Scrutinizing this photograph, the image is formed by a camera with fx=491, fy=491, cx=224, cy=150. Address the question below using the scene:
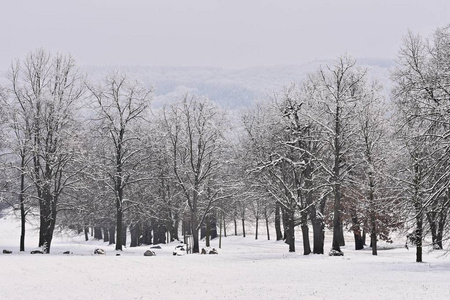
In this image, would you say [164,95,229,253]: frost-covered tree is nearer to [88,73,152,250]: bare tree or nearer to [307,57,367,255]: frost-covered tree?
[88,73,152,250]: bare tree

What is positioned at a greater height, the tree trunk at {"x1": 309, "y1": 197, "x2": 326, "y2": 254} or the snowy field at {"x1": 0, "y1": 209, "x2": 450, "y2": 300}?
the tree trunk at {"x1": 309, "y1": 197, "x2": 326, "y2": 254}

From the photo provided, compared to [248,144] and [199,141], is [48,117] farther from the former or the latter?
[248,144]

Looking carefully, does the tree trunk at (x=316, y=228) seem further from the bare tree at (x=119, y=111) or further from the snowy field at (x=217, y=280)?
the bare tree at (x=119, y=111)

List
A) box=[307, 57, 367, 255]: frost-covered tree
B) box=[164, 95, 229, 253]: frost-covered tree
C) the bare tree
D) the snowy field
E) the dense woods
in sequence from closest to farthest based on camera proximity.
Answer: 1. the snowy field
2. box=[307, 57, 367, 255]: frost-covered tree
3. the dense woods
4. the bare tree
5. box=[164, 95, 229, 253]: frost-covered tree

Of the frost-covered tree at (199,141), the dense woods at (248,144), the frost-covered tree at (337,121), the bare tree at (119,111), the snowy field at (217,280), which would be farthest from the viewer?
the frost-covered tree at (199,141)

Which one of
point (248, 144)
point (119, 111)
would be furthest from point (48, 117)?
point (248, 144)

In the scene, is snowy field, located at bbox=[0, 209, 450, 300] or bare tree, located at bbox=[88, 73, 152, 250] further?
bare tree, located at bbox=[88, 73, 152, 250]

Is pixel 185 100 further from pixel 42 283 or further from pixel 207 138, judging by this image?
pixel 42 283

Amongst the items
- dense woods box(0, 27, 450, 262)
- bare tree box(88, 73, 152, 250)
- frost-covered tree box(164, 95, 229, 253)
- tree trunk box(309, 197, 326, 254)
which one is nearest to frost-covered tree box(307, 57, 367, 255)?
dense woods box(0, 27, 450, 262)

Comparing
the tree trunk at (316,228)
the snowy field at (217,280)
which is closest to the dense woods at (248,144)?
the tree trunk at (316,228)

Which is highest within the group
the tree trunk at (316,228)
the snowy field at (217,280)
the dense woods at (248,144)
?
the dense woods at (248,144)

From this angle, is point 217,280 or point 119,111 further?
point 119,111

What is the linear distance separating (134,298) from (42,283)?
499 cm

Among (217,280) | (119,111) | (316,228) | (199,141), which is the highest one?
(119,111)
